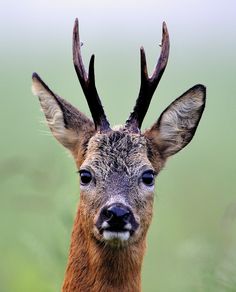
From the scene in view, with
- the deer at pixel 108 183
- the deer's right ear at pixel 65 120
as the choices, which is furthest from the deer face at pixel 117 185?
the deer's right ear at pixel 65 120

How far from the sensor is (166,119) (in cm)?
1183

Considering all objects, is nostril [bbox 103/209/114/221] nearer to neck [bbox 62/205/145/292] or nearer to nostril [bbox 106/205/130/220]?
nostril [bbox 106/205/130/220]

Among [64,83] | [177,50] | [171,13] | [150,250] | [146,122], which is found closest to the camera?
[150,250]

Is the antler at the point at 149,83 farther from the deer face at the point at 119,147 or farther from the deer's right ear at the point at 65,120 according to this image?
the deer's right ear at the point at 65,120

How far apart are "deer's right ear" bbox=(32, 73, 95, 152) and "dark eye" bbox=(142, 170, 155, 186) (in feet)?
2.20

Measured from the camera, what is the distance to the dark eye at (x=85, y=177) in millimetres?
11133

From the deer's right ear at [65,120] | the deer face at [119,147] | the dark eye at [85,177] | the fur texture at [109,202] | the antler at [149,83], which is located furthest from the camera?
the deer's right ear at [65,120]

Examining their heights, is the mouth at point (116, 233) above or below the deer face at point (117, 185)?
below

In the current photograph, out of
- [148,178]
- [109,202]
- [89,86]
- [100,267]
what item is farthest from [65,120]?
[100,267]

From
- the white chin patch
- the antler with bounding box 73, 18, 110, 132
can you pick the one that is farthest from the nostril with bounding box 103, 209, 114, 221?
the antler with bounding box 73, 18, 110, 132

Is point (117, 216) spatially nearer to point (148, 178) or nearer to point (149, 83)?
point (148, 178)
